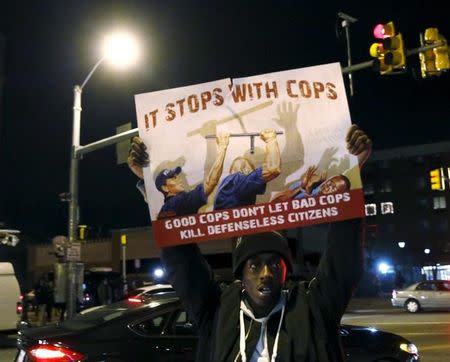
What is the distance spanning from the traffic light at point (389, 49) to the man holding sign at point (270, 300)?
9.87 m

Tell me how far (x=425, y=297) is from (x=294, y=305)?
964 inches

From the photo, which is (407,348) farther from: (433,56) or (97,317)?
(433,56)

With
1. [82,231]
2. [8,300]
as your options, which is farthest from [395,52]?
[82,231]

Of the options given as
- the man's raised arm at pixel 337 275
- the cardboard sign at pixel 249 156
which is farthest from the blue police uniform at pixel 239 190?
the man's raised arm at pixel 337 275

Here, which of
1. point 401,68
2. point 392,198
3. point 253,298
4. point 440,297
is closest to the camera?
point 253,298

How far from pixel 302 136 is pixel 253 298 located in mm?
816

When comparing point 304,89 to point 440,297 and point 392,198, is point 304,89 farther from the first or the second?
point 392,198

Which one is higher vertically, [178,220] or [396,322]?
[178,220]

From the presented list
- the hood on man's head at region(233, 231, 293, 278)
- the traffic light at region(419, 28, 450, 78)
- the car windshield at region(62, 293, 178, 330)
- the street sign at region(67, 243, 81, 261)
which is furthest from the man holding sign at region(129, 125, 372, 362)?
the street sign at region(67, 243, 81, 261)

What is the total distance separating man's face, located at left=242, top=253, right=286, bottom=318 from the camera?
7.91ft

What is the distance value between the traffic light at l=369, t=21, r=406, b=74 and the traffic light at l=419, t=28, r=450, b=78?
1.49 ft

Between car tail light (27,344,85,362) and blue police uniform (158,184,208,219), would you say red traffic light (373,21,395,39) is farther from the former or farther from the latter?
blue police uniform (158,184,208,219)

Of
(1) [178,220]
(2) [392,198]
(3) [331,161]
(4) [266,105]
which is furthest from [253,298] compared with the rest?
(2) [392,198]

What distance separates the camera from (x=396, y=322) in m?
19.7
